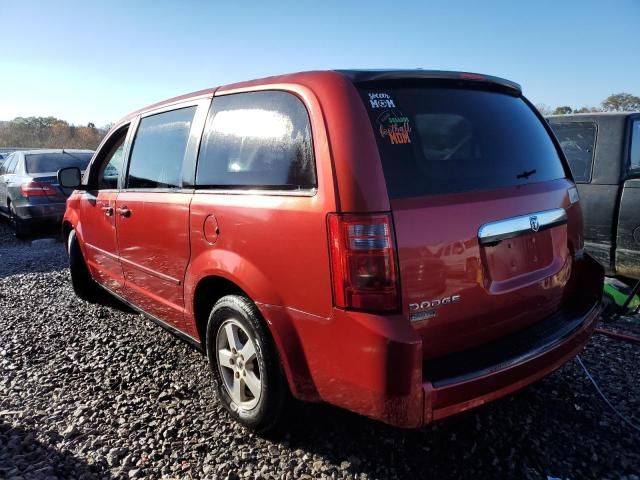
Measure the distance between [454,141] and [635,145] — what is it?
317 centimetres

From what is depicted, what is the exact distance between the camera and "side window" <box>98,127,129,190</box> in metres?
3.91

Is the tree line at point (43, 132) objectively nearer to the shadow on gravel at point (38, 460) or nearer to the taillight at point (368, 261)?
the shadow on gravel at point (38, 460)

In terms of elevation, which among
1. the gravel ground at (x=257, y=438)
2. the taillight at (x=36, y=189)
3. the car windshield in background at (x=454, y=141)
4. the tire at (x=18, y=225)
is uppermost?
the car windshield in background at (x=454, y=141)

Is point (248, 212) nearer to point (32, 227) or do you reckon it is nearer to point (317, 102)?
point (317, 102)

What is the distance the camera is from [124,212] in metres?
3.46

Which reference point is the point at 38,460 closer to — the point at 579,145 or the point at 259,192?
the point at 259,192

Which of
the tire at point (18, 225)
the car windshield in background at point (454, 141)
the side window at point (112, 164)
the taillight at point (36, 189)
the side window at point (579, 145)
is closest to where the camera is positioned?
the car windshield in background at point (454, 141)

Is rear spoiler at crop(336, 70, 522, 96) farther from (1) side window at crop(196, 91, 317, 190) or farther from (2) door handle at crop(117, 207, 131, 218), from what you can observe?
(2) door handle at crop(117, 207, 131, 218)

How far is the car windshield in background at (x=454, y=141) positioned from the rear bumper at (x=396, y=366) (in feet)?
1.90

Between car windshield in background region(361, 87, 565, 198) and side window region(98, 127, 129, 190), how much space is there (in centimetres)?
256

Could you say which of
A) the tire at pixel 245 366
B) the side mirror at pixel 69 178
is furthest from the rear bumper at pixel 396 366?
the side mirror at pixel 69 178

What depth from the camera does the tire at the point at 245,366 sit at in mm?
2291

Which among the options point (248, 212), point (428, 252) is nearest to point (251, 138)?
point (248, 212)

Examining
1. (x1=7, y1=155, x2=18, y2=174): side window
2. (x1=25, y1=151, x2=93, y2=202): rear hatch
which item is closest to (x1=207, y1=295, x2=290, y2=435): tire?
(x1=25, y1=151, x2=93, y2=202): rear hatch
